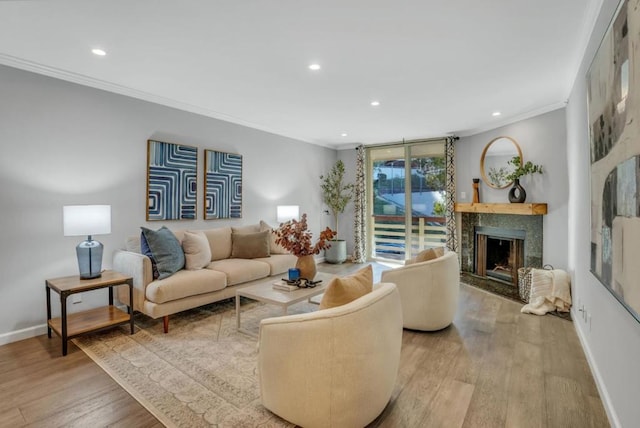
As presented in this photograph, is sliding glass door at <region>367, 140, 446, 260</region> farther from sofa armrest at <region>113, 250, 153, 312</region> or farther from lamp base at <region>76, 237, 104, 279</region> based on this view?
lamp base at <region>76, 237, 104, 279</region>

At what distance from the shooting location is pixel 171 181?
164 inches

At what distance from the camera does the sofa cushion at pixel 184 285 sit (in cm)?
306

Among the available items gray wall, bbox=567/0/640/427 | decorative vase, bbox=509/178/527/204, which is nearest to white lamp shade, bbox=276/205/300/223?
decorative vase, bbox=509/178/527/204

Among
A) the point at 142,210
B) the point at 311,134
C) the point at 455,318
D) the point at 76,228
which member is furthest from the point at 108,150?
the point at 455,318

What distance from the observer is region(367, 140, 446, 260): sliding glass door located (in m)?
6.12

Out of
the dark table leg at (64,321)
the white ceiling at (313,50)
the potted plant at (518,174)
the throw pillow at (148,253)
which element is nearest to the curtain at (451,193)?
the potted plant at (518,174)

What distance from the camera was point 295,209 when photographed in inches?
224

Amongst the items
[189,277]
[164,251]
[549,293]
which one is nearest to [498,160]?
[549,293]

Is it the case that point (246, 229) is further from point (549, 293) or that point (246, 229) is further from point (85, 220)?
point (549, 293)

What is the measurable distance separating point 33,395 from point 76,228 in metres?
1.34

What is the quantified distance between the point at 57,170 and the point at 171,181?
1191mm

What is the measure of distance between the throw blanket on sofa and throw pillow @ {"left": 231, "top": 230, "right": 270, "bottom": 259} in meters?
3.33

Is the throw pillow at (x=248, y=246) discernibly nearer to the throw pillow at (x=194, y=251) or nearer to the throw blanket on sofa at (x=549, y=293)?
the throw pillow at (x=194, y=251)

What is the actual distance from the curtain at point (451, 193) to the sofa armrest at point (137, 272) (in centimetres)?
474
